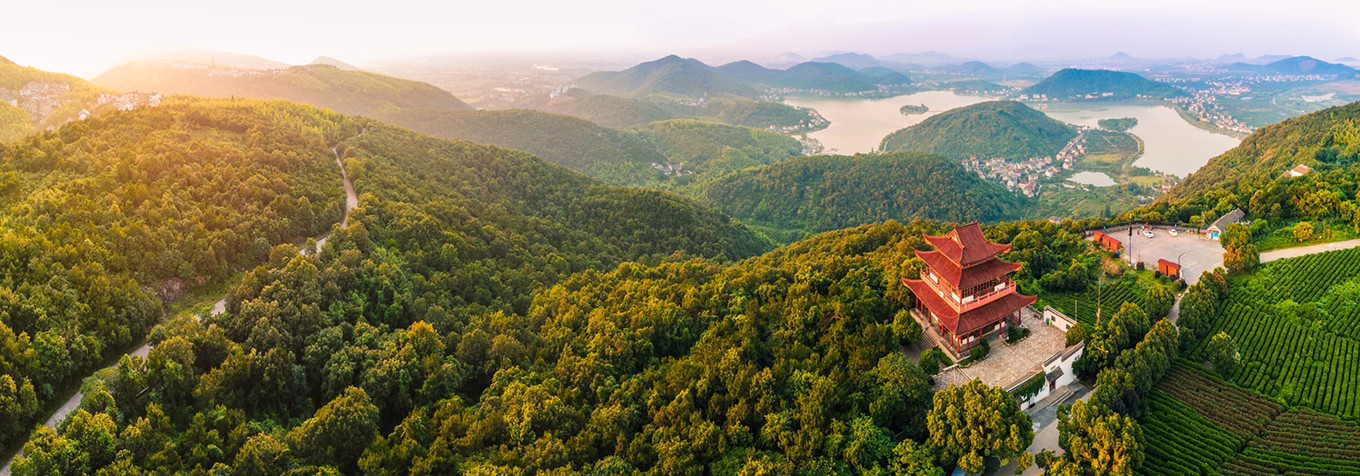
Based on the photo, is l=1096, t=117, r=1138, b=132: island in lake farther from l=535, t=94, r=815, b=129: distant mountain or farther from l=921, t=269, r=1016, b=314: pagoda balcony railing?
l=921, t=269, r=1016, b=314: pagoda balcony railing

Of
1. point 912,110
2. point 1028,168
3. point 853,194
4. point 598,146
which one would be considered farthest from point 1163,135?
point 598,146

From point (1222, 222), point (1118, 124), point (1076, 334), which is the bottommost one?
point (1076, 334)

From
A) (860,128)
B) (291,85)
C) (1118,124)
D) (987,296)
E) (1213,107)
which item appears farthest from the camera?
(860,128)

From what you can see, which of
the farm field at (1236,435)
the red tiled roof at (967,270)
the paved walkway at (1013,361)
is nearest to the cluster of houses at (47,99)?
the red tiled roof at (967,270)

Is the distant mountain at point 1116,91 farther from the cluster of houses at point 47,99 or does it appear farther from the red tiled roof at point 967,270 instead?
the cluster of houses at point 47,99

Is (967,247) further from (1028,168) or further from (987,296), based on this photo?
(1028,168)

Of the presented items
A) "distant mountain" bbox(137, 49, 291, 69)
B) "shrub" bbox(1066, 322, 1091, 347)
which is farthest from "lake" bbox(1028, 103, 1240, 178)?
"distant mountain" bbox(137, 49, 291, 69)
